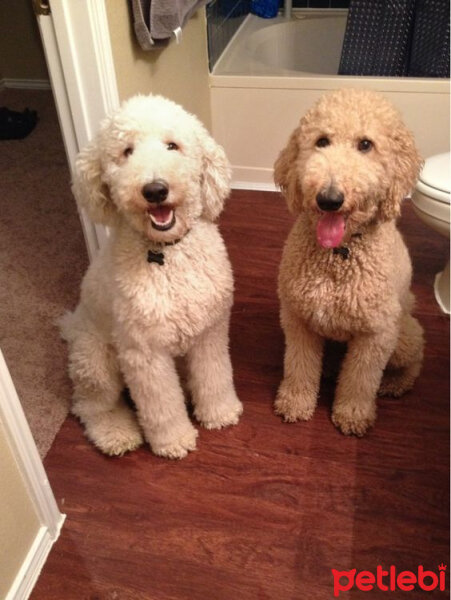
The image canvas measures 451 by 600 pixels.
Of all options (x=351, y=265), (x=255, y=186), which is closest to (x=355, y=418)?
(x=351, y=265)

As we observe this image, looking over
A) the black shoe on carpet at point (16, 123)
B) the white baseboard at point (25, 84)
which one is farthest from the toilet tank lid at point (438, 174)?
the white baseboard at point (25, 84)

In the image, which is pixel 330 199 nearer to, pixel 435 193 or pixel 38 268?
pixel 435 193

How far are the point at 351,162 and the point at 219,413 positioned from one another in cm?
75

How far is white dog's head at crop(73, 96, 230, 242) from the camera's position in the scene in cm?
105

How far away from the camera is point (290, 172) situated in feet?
3.89

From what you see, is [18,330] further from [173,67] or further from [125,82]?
[173,67]

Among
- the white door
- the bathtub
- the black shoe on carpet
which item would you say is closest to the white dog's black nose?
the white door

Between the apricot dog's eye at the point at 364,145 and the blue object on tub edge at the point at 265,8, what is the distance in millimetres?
2260

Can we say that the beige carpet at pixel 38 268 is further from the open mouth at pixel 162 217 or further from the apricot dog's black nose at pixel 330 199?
the apricot dog's black nose at pixel 330 199

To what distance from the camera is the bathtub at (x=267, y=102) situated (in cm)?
228

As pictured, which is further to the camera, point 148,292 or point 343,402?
point 343,402

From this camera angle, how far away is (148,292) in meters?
1.19

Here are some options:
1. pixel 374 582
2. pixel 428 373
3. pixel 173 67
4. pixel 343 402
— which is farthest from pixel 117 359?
pixel 173 67

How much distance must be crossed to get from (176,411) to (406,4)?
6.71ft
